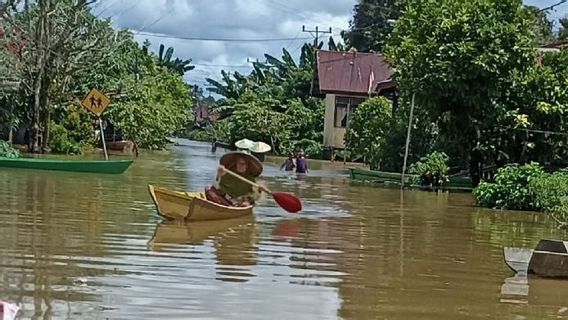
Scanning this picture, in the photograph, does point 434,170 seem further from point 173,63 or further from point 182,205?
point 173,63

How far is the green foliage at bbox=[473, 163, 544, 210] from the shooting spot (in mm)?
23828

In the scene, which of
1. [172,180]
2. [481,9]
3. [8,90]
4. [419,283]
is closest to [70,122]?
[8,90]

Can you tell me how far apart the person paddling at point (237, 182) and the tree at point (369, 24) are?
5204 centimetres

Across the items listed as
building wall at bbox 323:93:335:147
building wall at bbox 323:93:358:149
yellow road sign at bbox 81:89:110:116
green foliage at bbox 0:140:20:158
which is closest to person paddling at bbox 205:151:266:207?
yellow road sign at bbox 81:89:110:116

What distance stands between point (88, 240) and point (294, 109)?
48.5 metres

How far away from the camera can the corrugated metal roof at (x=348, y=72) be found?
57.6 meters

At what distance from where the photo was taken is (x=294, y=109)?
62031mm

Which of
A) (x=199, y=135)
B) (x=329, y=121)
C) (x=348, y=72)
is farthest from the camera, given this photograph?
(x=199, y=135)

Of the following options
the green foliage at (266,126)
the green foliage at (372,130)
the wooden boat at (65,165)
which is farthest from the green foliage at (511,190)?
the green foliage at (266,126)

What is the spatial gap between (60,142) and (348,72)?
22.4m

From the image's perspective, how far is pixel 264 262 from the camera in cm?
1284

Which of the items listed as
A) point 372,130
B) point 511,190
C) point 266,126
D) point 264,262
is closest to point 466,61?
point 511,190

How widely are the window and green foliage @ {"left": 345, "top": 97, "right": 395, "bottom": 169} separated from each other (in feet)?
23.6

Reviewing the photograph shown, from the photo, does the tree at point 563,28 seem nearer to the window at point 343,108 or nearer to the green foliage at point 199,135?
the window at point 343,108
